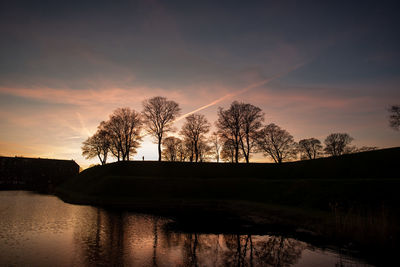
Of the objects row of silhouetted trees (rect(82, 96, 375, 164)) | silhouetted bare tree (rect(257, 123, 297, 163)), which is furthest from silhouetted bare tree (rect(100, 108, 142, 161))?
silhouetted bare tree (rect(257, 123, 297, 163))

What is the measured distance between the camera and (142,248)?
52.9 feet

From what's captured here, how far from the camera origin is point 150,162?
221 feet

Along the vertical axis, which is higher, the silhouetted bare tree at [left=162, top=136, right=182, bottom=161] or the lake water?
the silhouetted bare tree at [left=162, top=136, right=182, bottom=161]

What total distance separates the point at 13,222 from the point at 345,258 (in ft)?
95.0

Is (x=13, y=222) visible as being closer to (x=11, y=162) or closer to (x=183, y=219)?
(x=183, y=219)

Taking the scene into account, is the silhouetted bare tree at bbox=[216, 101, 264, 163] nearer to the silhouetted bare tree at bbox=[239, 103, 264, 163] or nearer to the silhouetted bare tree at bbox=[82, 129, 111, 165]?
the silhouetted bare tree at bbox=[239, 103, 264, 163]

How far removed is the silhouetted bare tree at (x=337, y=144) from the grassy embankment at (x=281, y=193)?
4271 cm

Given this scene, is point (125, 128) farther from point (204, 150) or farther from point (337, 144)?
point (337, 144)

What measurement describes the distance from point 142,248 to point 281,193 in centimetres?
2906

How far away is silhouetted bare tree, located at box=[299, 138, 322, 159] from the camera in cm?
9875

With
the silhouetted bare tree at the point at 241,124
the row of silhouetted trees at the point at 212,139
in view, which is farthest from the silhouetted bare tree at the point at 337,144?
A: the silhouetted bare tree at the point at 241,124

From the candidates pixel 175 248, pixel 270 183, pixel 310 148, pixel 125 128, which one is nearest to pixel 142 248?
pixel 175 248

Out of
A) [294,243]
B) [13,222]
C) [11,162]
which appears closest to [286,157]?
[294,243]

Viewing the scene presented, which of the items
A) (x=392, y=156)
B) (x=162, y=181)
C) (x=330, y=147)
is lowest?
(x=162, y=181)
